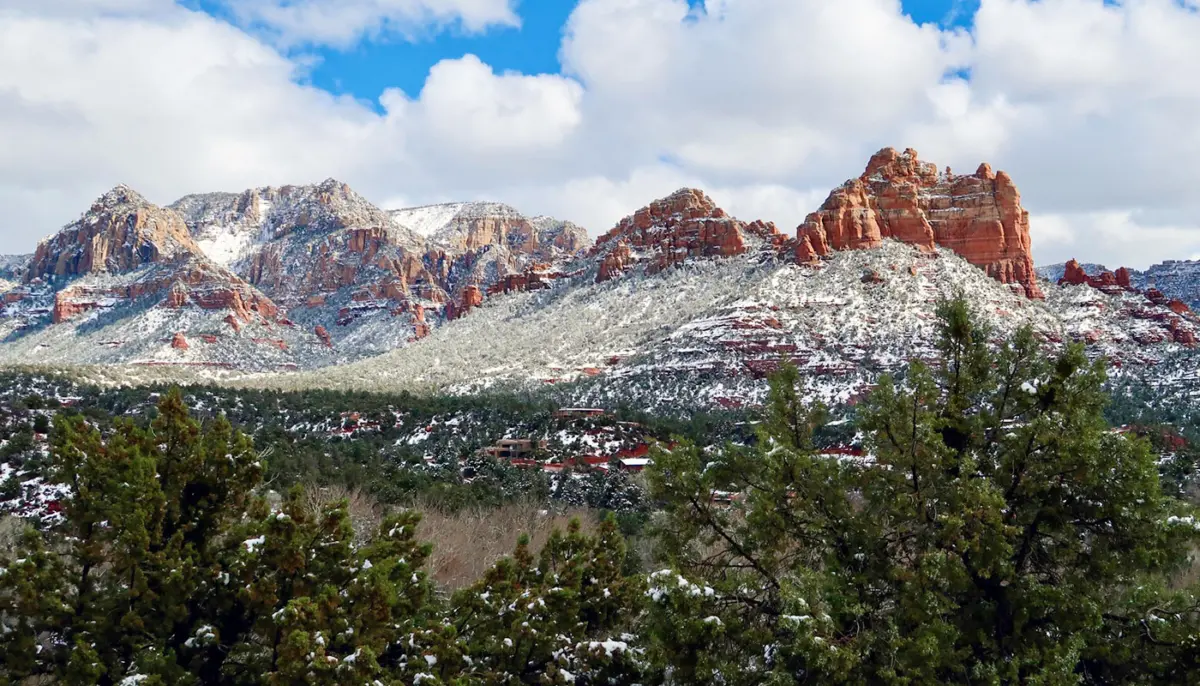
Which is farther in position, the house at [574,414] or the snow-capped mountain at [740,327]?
the snow-capped mountain at [740,327]

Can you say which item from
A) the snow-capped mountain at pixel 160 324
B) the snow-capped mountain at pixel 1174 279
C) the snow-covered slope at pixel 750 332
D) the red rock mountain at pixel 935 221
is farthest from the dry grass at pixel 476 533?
Answer: the snow-capped mountain at pixel 1174 279

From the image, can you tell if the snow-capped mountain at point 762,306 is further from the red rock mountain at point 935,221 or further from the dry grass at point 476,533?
the dry grass at point 476,533

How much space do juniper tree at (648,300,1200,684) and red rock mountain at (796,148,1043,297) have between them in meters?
92.3

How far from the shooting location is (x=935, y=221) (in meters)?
103

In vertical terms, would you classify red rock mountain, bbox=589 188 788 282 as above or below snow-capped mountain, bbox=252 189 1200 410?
above

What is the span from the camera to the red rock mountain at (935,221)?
324 ft

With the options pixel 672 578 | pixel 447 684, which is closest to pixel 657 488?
pixel 672 578

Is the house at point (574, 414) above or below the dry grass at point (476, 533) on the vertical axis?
above

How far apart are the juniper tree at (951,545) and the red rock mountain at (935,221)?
92.3 metres

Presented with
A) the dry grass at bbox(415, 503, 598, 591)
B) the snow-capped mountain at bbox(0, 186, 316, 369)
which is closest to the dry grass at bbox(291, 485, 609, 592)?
the dry grass at bbox(415, 503, 598, 591)

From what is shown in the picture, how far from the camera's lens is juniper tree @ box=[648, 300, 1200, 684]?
866cm

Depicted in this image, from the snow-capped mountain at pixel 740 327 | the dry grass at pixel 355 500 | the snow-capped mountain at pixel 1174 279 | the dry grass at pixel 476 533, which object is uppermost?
the snow-capped mountain at pixel 1174 279

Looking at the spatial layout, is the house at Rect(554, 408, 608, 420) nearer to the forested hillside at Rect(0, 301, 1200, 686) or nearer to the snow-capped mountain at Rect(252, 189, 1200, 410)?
the snow-capped mountain at Rect(252, 189, 1200, 410)

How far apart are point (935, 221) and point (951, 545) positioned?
102 m
